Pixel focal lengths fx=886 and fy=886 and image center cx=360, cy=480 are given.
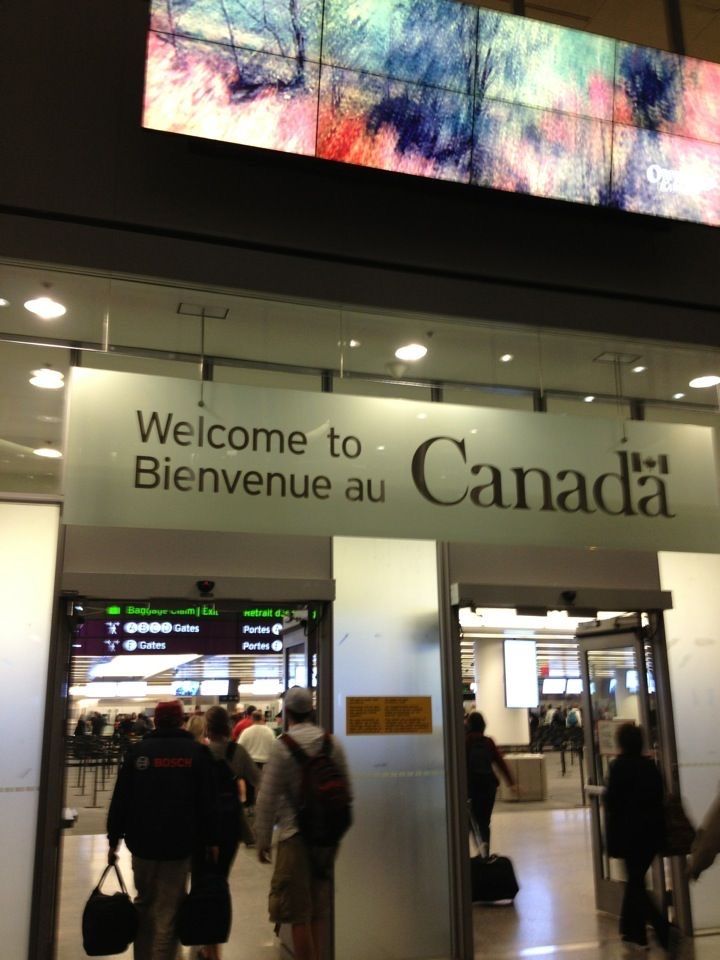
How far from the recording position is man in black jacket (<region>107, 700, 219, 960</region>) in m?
4.38

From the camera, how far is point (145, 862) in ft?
14.6

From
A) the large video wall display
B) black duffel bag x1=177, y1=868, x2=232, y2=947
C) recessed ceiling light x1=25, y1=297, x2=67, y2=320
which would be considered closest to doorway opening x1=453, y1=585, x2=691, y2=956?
black duffel bag x1=177, y1=868, x2=232, y2=947

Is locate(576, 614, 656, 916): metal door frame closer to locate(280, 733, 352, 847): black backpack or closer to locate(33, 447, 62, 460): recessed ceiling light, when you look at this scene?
locate(280, 733, 352, 847): black backpack

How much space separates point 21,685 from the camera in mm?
5551

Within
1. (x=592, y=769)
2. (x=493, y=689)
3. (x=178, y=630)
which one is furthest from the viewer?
(x=493, y=689)

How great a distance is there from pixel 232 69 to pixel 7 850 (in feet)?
15.0

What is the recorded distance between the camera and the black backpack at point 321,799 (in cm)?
453

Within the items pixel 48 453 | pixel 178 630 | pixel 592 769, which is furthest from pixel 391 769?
pixel 48 453

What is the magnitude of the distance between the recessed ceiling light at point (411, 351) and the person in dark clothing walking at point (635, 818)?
2748 mm

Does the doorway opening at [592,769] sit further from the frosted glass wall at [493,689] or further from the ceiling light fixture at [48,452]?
the frosted glass wall at [493,689]

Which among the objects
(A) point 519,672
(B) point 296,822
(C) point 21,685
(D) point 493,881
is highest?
(A) point 519,672

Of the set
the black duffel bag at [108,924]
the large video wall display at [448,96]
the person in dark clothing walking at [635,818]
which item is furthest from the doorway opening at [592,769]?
the large video wall display at [448,96]

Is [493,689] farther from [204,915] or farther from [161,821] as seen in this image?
[161,821]

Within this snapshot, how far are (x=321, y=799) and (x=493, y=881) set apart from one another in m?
3.35
